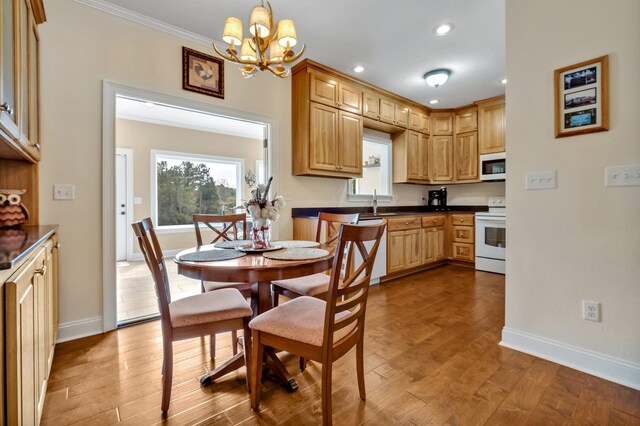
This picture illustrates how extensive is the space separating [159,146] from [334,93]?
12.2ft

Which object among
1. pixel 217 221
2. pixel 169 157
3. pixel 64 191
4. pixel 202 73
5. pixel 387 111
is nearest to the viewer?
pixel 64 191

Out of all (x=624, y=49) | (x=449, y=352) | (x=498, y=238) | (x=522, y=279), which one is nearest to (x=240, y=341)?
(x=449, y=352)

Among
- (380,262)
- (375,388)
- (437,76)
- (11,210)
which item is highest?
(437,76)

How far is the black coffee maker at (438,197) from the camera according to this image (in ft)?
17.8

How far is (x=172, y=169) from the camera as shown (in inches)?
225

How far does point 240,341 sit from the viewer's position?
201cm

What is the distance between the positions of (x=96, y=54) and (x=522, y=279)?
144 inches

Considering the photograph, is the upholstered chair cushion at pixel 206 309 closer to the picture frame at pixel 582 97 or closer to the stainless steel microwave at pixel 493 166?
the picture frame at pixel 582 97

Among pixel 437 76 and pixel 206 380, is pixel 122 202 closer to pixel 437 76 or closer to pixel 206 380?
pixel 206 380

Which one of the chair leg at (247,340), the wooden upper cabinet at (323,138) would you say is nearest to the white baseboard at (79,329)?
the chair leg at (247,340)

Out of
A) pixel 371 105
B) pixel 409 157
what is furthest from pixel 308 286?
pixel 409 157

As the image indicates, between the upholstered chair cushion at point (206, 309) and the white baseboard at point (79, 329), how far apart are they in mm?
1250

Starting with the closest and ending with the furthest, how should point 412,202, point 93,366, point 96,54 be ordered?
1. point 93,366
2. point 96,54
3. point 412,202

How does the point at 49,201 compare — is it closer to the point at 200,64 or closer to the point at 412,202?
the point at 200,64
